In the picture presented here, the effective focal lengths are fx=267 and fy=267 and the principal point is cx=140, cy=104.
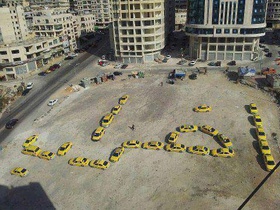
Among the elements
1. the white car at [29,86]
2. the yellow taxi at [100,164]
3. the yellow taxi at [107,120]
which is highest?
the white car at [29,86]

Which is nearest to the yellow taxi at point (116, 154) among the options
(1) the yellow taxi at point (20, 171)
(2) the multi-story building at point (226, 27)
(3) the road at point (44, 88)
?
(1) the yellow taxi at point (20, 171)

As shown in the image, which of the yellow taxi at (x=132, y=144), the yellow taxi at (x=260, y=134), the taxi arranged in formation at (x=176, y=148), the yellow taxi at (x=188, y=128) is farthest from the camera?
the yellow taxi at (x=188, y=128)

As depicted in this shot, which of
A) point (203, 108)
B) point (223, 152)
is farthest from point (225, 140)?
point (203, 108)

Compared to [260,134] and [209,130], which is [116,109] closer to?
[209,130]

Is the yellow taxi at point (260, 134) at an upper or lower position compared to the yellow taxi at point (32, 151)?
upper

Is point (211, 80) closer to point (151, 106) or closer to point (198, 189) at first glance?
point (151, 106)

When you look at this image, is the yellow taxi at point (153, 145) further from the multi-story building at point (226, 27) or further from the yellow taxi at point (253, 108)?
the multi-story building at point (226, 27)

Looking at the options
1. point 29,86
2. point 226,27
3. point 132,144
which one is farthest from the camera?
point 226,27
